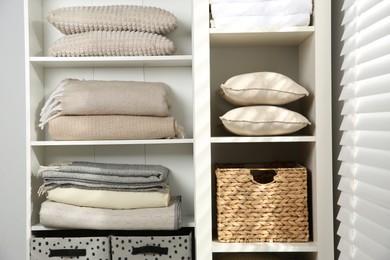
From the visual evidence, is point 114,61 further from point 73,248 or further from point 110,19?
point 73,248

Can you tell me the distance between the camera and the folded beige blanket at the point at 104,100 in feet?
6.73

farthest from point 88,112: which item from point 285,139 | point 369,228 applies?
point 369,228

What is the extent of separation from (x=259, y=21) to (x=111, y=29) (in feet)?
2.13

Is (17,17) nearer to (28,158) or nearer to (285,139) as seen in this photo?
(28,158)

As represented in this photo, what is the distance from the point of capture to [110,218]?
1.99 meters

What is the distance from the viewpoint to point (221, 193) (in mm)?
1886

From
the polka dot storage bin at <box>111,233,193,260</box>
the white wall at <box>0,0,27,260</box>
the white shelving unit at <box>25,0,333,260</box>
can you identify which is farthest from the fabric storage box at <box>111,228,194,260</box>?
the white wall at <box>0,0,27,260</box>

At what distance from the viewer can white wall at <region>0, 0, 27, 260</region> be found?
2305 mm

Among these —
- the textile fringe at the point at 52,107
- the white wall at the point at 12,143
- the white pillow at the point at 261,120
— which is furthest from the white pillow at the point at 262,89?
the white wall at the point at 12,143

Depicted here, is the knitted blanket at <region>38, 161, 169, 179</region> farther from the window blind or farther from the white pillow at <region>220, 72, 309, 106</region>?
the window blind

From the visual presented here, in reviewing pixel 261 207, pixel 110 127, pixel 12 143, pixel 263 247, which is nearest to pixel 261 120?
pixel 261 207

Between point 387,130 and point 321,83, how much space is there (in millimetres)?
551

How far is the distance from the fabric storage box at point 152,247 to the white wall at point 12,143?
0.62 metres

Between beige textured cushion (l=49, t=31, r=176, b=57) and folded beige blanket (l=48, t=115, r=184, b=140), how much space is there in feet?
0.92
